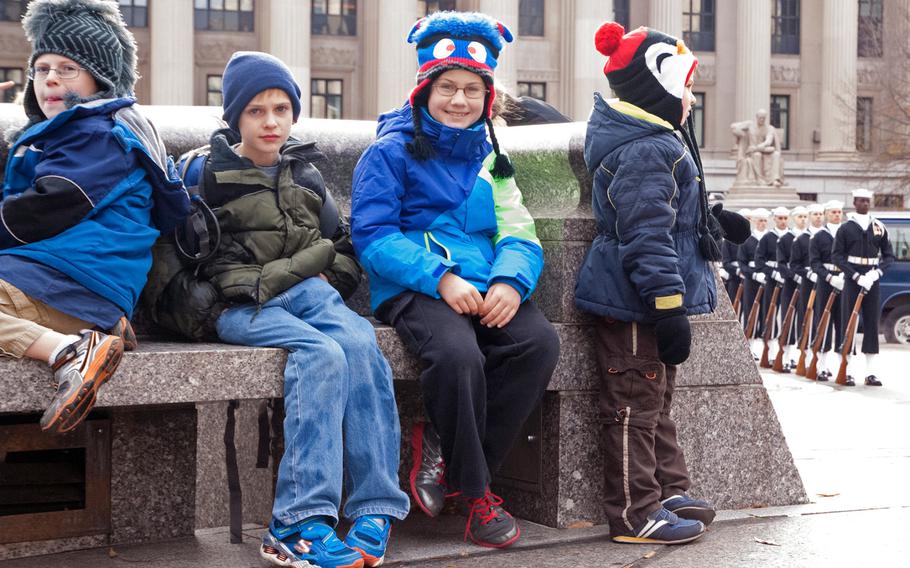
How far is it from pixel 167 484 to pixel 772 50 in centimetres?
6000

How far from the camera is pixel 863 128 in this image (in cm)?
5984

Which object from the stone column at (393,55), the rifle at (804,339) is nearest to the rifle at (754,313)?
the rifle at (804,339)

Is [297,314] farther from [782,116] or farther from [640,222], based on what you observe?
[782,116]

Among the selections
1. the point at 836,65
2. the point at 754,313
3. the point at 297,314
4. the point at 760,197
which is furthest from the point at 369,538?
the point at 836,65

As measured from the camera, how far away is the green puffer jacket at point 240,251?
14.5 feet

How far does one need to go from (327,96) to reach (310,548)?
5370cm

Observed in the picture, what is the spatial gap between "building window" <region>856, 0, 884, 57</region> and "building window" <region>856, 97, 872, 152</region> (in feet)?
7.74

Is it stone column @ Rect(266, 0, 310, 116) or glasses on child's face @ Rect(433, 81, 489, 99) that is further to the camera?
stone column @ Rect(266, 0, 310, 116)

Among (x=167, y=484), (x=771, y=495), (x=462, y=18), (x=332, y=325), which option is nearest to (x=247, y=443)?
(x=167, y=484)

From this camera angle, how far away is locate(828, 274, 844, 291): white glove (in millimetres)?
15820

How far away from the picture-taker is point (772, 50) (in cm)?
6125

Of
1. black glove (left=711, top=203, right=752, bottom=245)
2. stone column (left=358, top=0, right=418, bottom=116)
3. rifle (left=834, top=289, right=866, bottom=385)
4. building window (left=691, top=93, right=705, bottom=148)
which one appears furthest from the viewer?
building window (left=691, top=93, right=705, bottom=148)

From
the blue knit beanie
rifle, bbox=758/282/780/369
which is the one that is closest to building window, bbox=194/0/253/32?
rifle, bbox=758/282/780/369

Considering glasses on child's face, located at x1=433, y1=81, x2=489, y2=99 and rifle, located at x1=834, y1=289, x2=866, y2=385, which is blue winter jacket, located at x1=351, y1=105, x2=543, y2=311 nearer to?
glasses on child's face, located at x1=433, y1=81, x2=489, y2=99
